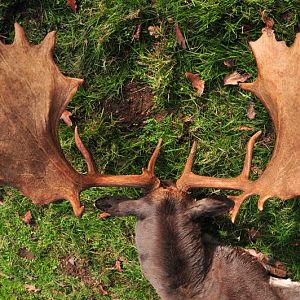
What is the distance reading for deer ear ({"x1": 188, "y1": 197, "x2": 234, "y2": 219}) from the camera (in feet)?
15.3

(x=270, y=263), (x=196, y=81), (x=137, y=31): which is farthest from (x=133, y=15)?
(x=270, y=263)

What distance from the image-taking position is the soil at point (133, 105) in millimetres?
5875

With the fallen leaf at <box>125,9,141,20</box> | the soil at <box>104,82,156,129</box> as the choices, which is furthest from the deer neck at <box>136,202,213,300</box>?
the fallen leaf at <box>125,9,141,20</box>

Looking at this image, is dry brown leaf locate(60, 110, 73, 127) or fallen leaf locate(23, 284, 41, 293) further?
fallen leaf locate(23, 284, 41, 293)

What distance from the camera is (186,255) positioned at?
188 inches

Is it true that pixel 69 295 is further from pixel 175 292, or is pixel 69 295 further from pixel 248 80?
pixel 248 80

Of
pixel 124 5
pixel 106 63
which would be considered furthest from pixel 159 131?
pixel 124 5

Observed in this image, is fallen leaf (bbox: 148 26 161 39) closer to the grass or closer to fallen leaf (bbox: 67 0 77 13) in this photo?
the grass

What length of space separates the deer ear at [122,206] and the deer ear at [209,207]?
407 mm

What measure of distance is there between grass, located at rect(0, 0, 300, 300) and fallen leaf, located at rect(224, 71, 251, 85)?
5cm

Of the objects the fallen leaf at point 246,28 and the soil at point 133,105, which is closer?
the fallen leaf at point 246,28

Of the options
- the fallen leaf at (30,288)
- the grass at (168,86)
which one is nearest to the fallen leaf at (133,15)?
the grass at (168,86)

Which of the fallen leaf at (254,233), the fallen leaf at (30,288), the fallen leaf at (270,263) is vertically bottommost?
the fallen leaf at (30,288)

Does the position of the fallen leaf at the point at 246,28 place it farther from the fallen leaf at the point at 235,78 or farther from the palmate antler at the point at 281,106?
the palmate antler at the point at 281,106
